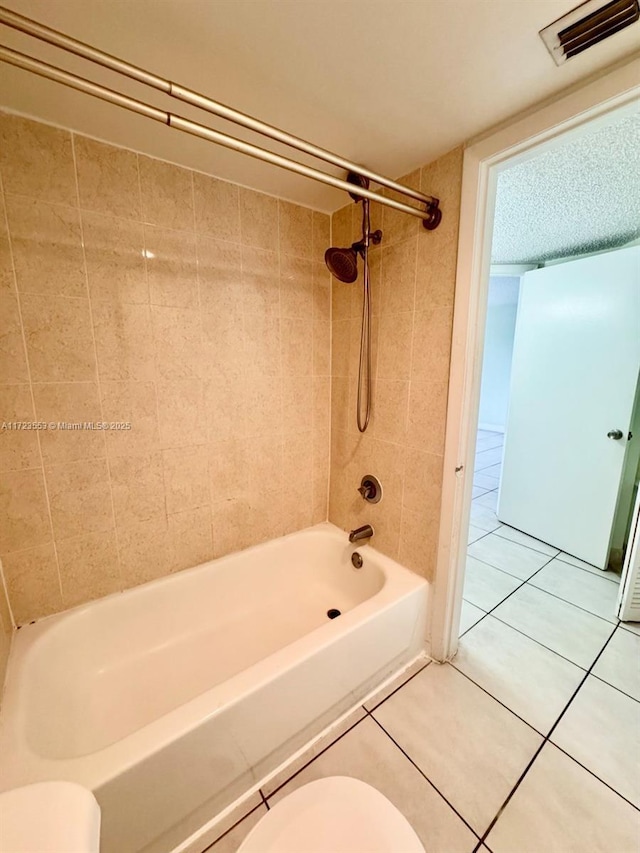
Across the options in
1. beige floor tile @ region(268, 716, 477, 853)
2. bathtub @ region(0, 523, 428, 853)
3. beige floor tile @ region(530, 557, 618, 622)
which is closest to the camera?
bathtub @ region(0, 523, 428, 853)

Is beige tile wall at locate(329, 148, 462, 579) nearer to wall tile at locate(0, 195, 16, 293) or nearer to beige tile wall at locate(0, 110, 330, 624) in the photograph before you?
beige tile wall at locate(0, 110, 330, 624)

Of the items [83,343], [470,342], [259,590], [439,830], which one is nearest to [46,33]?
[83,343]

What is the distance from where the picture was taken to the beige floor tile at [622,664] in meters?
1.43

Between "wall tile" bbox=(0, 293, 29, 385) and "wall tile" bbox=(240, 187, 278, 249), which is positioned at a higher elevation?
"wall tile" bbox=(240, 187, 278, 249)

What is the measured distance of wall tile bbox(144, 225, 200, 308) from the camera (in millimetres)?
1362

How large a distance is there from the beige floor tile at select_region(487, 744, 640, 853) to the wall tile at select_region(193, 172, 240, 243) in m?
2.38

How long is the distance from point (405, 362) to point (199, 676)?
165cm

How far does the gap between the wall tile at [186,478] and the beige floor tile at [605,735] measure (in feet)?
5.72

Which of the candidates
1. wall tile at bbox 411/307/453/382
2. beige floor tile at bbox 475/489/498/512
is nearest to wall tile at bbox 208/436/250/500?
wall tile at bbox 411/307/453/382

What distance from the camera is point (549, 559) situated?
2.35 meters

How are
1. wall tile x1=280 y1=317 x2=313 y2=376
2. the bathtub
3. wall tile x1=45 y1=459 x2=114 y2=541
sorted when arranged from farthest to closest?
wall tile x1=280 y1=317 x2=313 y2=376
wall tile x1=45 y1=459 x2=114 y2=541
the bathtub

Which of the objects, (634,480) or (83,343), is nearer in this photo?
(83,343)

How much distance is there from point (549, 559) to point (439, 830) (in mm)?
1887

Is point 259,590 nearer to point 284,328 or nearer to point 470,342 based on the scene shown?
point 284,328
